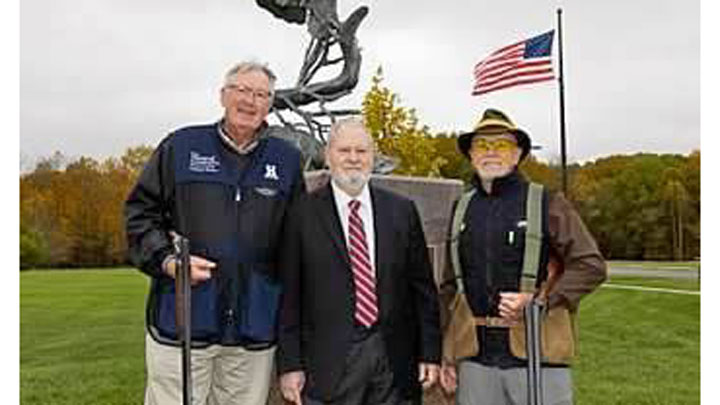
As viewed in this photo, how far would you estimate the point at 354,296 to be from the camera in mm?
3717

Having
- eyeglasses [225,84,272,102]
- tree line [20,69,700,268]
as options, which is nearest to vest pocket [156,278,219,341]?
eyeglasses [225,84,272,102]

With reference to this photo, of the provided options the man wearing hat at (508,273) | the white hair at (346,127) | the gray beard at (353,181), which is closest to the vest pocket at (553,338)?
the man wearing hat at (508,273)

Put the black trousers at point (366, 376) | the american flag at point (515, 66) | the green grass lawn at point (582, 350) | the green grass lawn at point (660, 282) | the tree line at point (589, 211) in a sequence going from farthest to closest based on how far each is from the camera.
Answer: the tree line at point (589, 211) < the green grass lawn at point (660, 282) < the green grass lawn at point (582, 350) < the american flag at point (515, 66) < the black trousers at point (366, 376)

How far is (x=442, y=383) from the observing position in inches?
156

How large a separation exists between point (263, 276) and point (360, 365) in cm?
55

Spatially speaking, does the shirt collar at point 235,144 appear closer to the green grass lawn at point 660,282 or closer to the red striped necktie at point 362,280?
the red striped necktie at point 362,280

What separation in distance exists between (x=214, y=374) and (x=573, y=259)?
160 centimetres

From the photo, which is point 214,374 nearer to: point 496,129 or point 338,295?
point 338,295

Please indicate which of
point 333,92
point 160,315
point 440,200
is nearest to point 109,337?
point 333,92

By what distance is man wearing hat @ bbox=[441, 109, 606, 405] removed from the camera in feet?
12.4

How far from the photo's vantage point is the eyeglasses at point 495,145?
3.95 meters

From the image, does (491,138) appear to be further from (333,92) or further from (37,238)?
(37,238)

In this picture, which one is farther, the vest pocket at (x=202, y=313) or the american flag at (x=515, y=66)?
the american flag at (x=515, y=66)

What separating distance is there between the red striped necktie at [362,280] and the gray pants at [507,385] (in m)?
0.54
